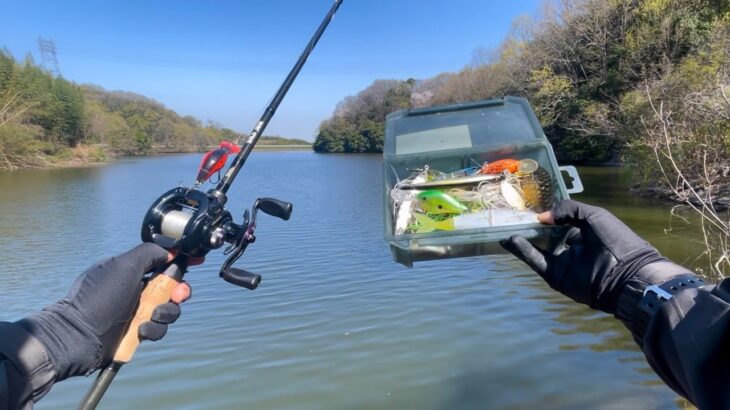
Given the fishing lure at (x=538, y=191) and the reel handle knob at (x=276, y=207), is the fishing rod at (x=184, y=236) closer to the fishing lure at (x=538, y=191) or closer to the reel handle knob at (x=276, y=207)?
the reel handle knob at (x=276, y=207)

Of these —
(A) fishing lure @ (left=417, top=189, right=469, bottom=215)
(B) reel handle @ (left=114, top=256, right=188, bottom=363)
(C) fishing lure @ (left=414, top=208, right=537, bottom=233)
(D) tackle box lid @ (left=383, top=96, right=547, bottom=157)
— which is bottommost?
(B) reel handle @ (left=114, top=256, right=188, bottom=363)

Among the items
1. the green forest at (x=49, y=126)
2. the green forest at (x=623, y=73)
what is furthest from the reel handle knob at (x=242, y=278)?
the green forest at (x=49, y=126)

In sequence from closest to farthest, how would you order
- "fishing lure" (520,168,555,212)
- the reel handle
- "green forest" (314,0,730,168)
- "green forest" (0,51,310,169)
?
the reel handle
"fishing lure" (520,168,555,212)
"green forest" (314,0,730,168)
"green forest" (0,51,310,169)

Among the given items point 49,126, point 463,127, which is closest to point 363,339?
point 463,127

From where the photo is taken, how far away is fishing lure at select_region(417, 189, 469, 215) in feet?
11.5

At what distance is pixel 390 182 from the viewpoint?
13.8 ft

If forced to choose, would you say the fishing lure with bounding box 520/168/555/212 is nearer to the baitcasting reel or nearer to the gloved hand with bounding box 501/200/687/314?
the gloved hand with bounding box 501/200/687/314

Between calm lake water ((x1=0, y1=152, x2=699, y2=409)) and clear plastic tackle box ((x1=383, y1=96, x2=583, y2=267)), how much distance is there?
8.03 ft

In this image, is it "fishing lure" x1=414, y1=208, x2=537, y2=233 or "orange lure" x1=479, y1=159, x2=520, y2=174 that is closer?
"fishing lure" x1=414, y1=208, x2=537, y2=233

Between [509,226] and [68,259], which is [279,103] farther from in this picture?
[68,259]

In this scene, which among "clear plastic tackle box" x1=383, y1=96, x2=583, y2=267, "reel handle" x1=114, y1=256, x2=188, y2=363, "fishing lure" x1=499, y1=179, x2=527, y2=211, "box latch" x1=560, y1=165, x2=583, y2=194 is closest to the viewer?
"reel handle" x1=114, y1=256, x2=188, y2=363

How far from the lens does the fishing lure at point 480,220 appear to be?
3199 millimetres

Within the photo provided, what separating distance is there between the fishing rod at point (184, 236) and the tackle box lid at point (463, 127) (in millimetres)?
1601

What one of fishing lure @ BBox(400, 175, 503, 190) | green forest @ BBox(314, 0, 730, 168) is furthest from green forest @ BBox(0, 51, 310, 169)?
fishing lure @ BBox(400, 175, 503, 190)
